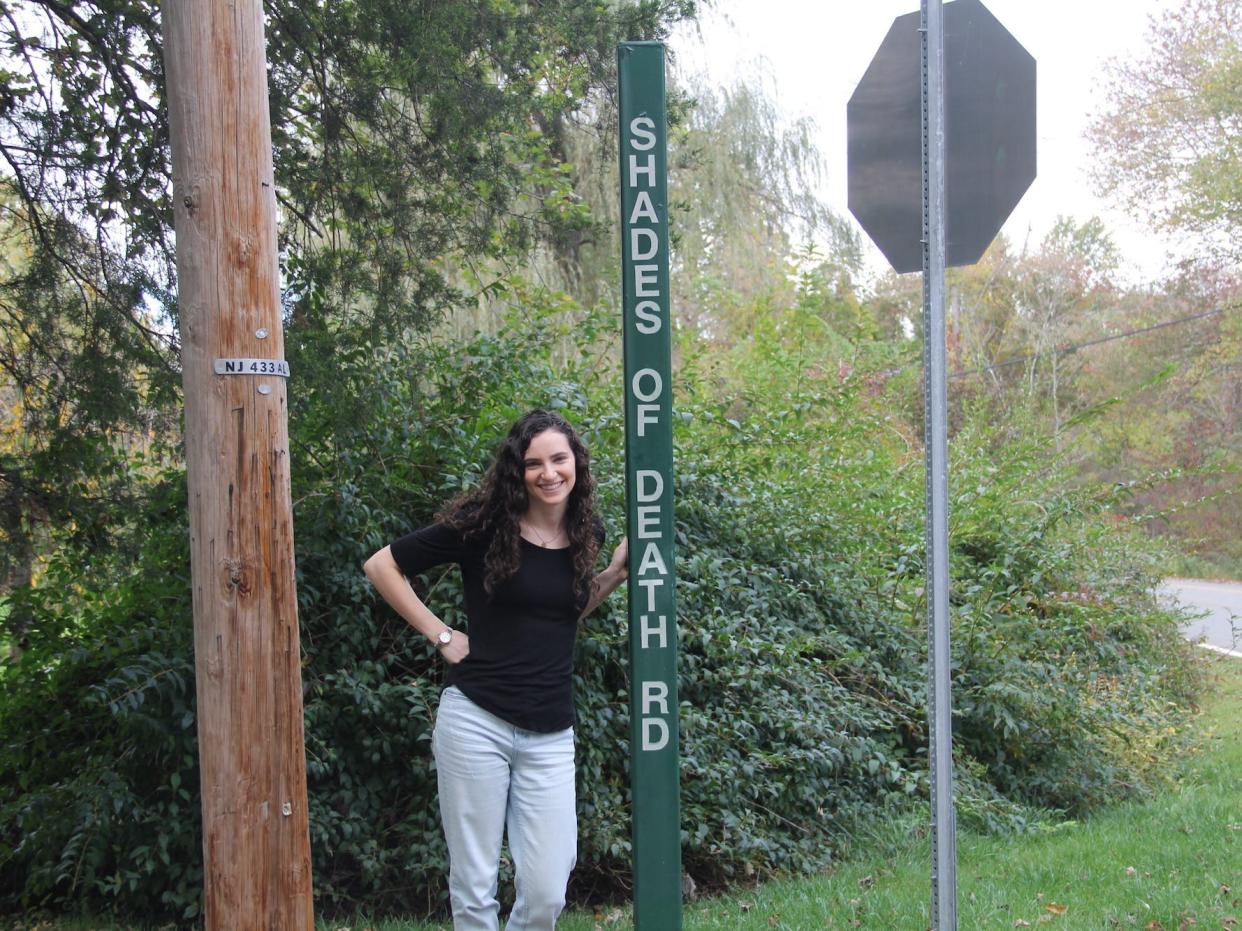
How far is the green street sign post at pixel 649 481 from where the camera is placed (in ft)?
10.9

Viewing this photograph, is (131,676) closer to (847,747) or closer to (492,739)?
(492,739)

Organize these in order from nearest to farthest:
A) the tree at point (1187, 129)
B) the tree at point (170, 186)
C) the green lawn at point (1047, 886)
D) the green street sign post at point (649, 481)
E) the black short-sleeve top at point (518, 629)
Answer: the green street sign post at point (649, 481) < the black short-sleeve top at point (518, 629) < the green lawn at point (1047, 886) < the tree at point (170, 186) < the tree at point (1187, 129)

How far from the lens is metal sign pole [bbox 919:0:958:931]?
10.5ft

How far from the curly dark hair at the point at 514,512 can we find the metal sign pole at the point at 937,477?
113 cm

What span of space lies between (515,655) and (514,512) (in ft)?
1.49

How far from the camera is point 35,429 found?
657 centimetres

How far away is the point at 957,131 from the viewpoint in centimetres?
Answer: 335

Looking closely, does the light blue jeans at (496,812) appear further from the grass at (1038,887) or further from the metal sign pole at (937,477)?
the grass at (1038,887)

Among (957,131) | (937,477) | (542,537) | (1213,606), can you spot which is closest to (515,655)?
(542,537)

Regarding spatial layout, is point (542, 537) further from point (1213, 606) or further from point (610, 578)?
point (1213, 606)

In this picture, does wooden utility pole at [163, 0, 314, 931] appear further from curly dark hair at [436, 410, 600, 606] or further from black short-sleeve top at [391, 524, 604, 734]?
curly dark hair at [436, 410, 600, 606]

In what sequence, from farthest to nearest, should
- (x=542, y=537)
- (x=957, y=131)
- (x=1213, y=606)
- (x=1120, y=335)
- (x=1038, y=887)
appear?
(x=1120, y=335) → (x=1213, y=606) → (x=1038, y=887) → (x=542, y=537) → (x=957, y=131)

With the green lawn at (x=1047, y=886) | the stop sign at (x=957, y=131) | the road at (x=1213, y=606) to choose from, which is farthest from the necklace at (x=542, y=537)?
the road at (x=1213, y=606)

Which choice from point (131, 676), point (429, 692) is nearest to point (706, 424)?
point (429, 692)
